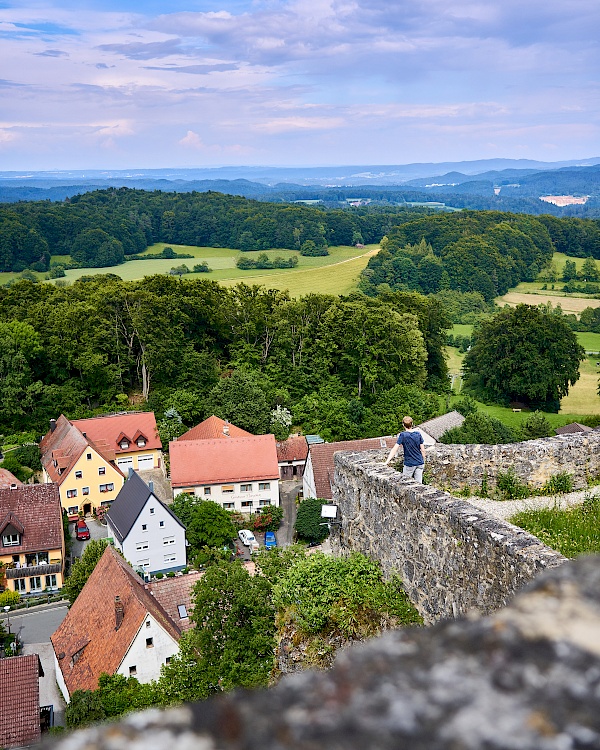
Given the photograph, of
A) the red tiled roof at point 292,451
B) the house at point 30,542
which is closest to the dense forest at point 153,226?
the red tiled roof at point 292,451

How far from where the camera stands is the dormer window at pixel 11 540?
31.9m

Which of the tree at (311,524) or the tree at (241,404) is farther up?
the tree at (241,404)

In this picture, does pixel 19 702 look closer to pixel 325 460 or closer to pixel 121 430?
pixel 325 460

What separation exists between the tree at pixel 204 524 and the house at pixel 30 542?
584 centimetres

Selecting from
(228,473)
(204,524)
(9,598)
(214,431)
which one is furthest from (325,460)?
(9,598)

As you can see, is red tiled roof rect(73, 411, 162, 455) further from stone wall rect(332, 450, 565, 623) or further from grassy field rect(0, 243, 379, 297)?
grassy field rect(0, 243, 379, 297)

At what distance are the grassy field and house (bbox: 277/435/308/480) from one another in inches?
1834

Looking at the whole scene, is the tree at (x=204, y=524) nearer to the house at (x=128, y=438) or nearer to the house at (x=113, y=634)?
the house at (x=128, y=438)

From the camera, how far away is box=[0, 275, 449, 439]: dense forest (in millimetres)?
48781

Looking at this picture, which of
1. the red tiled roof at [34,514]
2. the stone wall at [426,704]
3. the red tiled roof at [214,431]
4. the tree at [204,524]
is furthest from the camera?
the red tiled roof at [214,431]

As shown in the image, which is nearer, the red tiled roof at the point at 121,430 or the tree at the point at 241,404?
the red tiled roof at the point at 121,430

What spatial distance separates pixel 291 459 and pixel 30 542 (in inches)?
644

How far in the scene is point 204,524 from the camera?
34.1 meters

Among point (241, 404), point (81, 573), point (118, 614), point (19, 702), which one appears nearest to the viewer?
point (19, 702)
